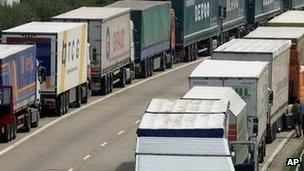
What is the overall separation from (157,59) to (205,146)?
45428mm

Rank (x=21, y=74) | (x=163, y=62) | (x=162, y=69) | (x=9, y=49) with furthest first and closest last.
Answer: (x=162, y=69), (x=163, y=62), (x=21, y=74), (x=9, y=49)

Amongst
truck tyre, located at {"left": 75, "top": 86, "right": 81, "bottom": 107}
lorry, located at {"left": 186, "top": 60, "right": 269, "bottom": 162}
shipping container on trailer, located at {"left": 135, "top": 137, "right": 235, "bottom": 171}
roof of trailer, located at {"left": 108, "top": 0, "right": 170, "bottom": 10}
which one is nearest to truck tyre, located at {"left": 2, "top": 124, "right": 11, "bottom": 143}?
lorry, located at {"left": 186, "top": 60, "right": 269, "bottom": 162}

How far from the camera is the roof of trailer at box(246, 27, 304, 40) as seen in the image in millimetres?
57875

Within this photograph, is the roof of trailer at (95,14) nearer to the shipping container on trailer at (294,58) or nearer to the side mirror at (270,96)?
the shipping container on trailer at (294,58)

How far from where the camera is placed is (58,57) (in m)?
55.8

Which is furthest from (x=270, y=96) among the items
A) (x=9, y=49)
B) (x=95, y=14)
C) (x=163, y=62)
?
(x=163, y=62)

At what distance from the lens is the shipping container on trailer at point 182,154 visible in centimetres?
3009

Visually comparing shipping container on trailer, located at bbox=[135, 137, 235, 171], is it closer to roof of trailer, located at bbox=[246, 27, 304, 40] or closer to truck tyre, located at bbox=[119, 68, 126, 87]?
roof of trailer, located at bbox=[246, 27, 304, 40]

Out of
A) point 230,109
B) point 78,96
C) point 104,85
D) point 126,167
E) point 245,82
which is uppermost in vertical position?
point 230,109

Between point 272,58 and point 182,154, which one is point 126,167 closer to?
point 272,58

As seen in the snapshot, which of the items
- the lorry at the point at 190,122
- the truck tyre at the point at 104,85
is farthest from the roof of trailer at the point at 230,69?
the truck tyre at the point at 104,85

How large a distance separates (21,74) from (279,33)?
491 inches

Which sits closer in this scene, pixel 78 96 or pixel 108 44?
pixel 78 96

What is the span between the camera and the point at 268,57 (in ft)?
160
